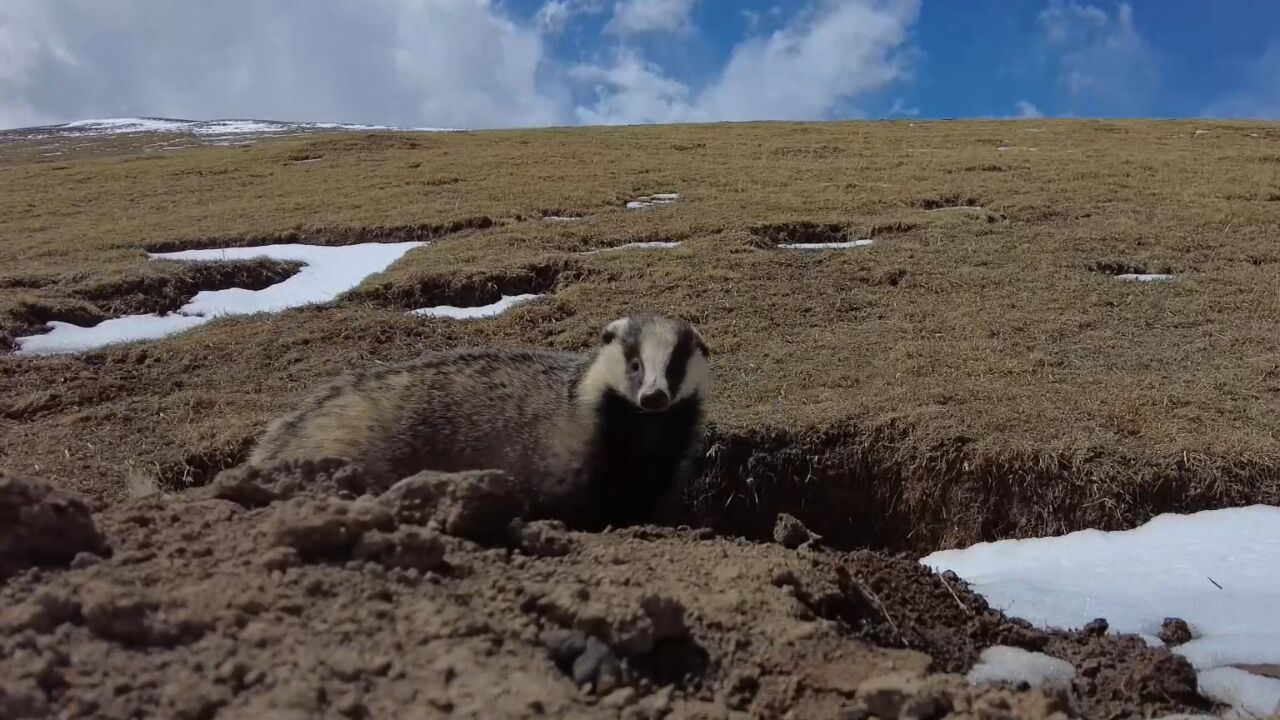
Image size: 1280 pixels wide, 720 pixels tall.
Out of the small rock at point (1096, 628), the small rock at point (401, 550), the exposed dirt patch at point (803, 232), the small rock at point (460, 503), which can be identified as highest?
the exposed dirt patch at point (803, 232)

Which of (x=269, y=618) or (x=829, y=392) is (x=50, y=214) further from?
(x=269, y=618)

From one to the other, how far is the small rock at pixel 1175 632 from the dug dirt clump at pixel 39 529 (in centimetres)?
359

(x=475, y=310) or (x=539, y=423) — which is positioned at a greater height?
(x=475, y=310)

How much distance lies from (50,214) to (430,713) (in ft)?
74.8

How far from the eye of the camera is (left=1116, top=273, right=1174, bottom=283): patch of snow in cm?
965

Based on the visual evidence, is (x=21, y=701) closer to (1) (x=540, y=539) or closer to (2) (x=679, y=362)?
(1) (x=540, y=539)

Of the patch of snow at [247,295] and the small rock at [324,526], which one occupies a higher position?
the patch of snow at [247,295]

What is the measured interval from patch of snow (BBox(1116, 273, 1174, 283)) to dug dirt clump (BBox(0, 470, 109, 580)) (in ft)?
32.7

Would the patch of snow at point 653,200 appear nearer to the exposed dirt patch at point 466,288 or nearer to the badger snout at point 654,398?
the exposed dirt patch at point 466,288

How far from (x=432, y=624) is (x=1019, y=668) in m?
1.88

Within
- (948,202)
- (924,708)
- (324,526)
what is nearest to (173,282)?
(324,526)

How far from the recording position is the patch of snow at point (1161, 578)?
3.51 metres

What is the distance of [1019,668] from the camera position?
9.36 ft

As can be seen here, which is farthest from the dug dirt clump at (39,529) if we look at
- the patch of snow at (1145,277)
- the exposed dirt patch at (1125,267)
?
the exposed dirt patch at (1125,267)
